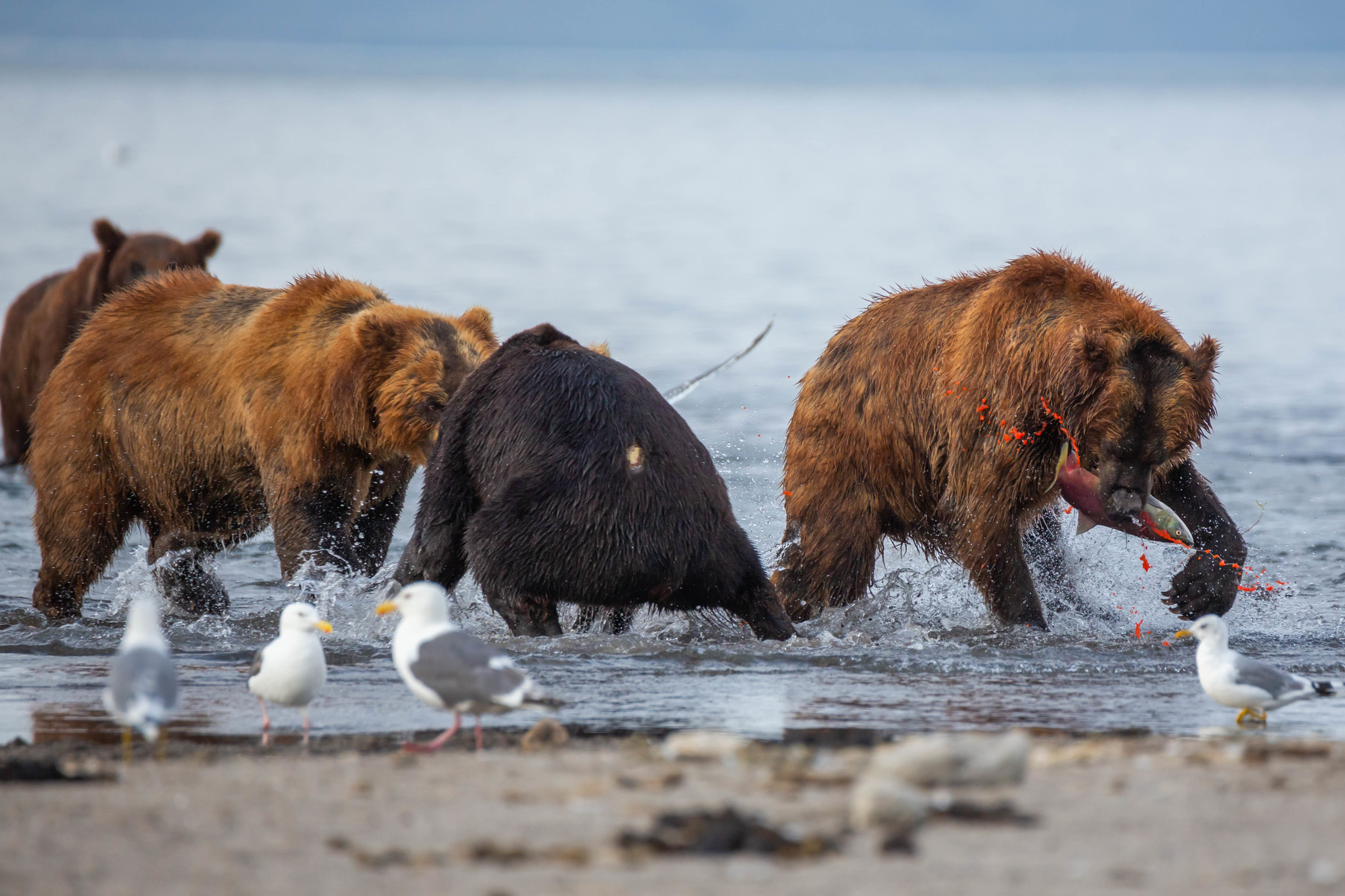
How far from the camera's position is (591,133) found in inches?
5039

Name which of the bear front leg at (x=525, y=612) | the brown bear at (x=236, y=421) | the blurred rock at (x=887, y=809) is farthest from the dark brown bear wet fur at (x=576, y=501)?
the blurred rock at (x=887, y=809)

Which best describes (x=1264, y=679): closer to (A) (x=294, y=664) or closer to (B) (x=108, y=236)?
(A) (x=294, y=664)

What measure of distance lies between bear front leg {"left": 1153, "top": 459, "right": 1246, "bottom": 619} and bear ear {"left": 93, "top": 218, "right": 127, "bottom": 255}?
7296 millimetres

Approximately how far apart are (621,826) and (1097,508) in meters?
3.78

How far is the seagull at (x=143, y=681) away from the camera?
4.82 m

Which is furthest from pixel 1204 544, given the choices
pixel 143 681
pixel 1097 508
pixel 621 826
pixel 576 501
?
pixel 143 681

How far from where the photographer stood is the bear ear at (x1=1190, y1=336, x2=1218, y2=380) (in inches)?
283

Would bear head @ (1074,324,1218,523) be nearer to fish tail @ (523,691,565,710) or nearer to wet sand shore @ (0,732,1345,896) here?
wet sand shore @ (0,732,1345,896)

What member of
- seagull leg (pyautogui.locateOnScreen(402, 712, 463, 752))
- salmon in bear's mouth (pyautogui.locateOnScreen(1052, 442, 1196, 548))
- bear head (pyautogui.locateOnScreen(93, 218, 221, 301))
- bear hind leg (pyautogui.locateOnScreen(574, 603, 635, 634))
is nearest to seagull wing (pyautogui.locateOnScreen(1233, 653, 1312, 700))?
salmon in bear's mouth (pyautogui.locateOnScreen(1052, 442, 1196, 548))

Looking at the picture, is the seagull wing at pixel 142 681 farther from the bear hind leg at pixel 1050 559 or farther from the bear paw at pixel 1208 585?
the bear hind leg at pixel 1050 559

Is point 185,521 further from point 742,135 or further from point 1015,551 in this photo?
point 742,135

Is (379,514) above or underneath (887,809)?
above

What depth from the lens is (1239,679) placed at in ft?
19.1

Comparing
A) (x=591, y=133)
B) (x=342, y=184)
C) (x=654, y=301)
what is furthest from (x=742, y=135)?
(x=654, y=301)
